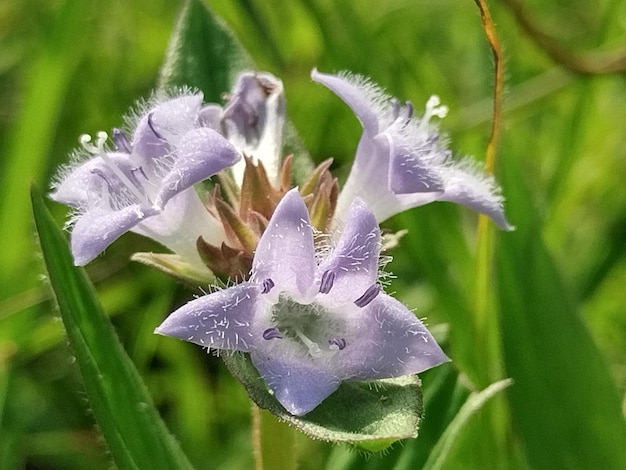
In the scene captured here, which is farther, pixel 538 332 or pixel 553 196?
pixel 553 196

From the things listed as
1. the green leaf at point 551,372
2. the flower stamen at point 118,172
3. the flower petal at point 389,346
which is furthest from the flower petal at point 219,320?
the green leaf at point 551,372

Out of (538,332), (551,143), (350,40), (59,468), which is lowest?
(551,143)

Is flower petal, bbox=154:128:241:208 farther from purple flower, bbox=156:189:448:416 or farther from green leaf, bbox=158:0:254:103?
green leaf, bbox=158:0:254:103

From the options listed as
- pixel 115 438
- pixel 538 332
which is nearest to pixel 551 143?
pixel 538 332

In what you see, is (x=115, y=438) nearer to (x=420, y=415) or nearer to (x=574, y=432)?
(x=420, y=415)

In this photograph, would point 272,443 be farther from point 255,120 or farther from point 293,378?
point 255,120

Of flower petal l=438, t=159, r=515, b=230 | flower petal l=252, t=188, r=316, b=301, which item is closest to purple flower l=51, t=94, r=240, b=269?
flower petal l=252, t=188, r=316, b=301
